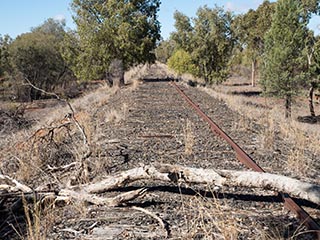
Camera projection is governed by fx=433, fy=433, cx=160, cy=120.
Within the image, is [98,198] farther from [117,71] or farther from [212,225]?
[117,71]

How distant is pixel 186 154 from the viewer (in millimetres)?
8281

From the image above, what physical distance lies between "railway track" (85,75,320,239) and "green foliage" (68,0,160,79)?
1634 centimetres

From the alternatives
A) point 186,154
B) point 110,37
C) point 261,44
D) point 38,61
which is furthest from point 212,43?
point 186,154

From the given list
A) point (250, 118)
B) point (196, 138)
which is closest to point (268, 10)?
point (250, 118)

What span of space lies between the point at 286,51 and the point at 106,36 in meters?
13.0

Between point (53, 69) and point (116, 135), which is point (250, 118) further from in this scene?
point (53, 69)

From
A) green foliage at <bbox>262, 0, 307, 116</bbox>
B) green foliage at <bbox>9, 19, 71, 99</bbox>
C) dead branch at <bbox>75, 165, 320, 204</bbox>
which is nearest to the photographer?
dead branch at <bbox>75, 165, 320, 204</bbox>

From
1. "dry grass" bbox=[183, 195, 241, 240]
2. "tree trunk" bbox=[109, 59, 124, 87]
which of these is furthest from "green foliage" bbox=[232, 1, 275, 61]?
"dry grass" bbox=[183, 195, 241, 240]

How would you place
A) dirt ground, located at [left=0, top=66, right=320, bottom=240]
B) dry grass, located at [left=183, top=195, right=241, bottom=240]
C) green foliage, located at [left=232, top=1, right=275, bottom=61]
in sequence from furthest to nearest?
green foliage, located at [left=232, top=1, right=275, bottom=61] → dirt ground, located at [left=0, top=66, right=320, bottom=240] → dry grass, located at [left=183, top=195, right=241, bottom=240]

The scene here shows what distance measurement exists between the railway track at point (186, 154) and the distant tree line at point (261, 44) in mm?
14529

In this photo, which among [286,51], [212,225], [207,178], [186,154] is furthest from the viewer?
[286,51]

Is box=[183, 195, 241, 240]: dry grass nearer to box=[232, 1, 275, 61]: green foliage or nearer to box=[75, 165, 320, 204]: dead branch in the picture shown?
box=[75, 165, 320, 204]: dead branch

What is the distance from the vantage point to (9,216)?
5234mm

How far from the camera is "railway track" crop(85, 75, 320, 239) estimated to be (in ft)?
16.3
